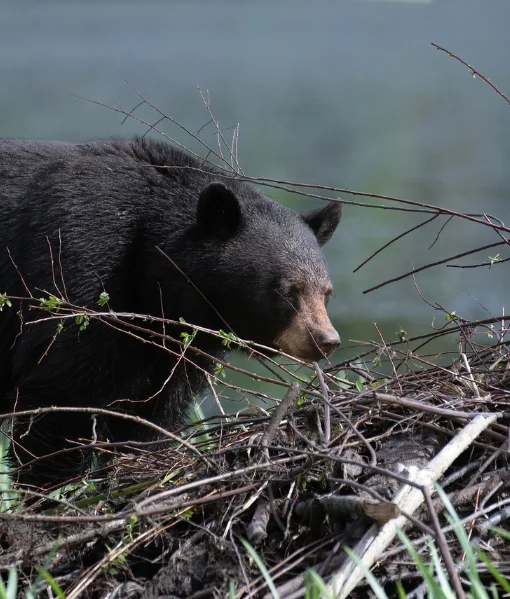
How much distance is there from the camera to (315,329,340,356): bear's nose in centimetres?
464

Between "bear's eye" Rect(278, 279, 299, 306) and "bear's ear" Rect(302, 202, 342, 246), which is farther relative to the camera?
"bear's ear" Rect(302, 202, 342, 246)

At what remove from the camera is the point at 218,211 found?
4883 millimetres

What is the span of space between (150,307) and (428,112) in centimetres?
1985

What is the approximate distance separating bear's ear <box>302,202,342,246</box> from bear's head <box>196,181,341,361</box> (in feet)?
1.05

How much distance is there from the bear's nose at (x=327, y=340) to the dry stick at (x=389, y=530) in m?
1.95

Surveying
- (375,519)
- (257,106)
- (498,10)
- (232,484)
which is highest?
(498,10)

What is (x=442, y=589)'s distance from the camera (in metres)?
2.08

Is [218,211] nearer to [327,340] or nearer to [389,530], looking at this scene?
[327,340]

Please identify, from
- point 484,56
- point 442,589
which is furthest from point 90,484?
point 484,56

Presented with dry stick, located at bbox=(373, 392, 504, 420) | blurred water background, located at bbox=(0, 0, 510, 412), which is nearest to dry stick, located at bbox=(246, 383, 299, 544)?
dry stick, located at bbox=(373, 392, 504, 420)

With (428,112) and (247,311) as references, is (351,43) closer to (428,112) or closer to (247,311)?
(428,112)

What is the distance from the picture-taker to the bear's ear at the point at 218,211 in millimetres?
4720

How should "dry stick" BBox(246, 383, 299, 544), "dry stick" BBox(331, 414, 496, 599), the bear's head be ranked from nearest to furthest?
"dry stick" BBox(331, 414, 496, 599) → "dry stick" BBox(246, 383, 299, 544) → the bear's head

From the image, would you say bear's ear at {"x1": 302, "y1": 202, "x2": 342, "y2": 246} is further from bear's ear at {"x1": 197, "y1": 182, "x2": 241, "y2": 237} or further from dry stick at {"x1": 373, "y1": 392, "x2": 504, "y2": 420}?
dry stick at {"x1": 373, "y1": 392, "x2": 504, "y2": 420}
